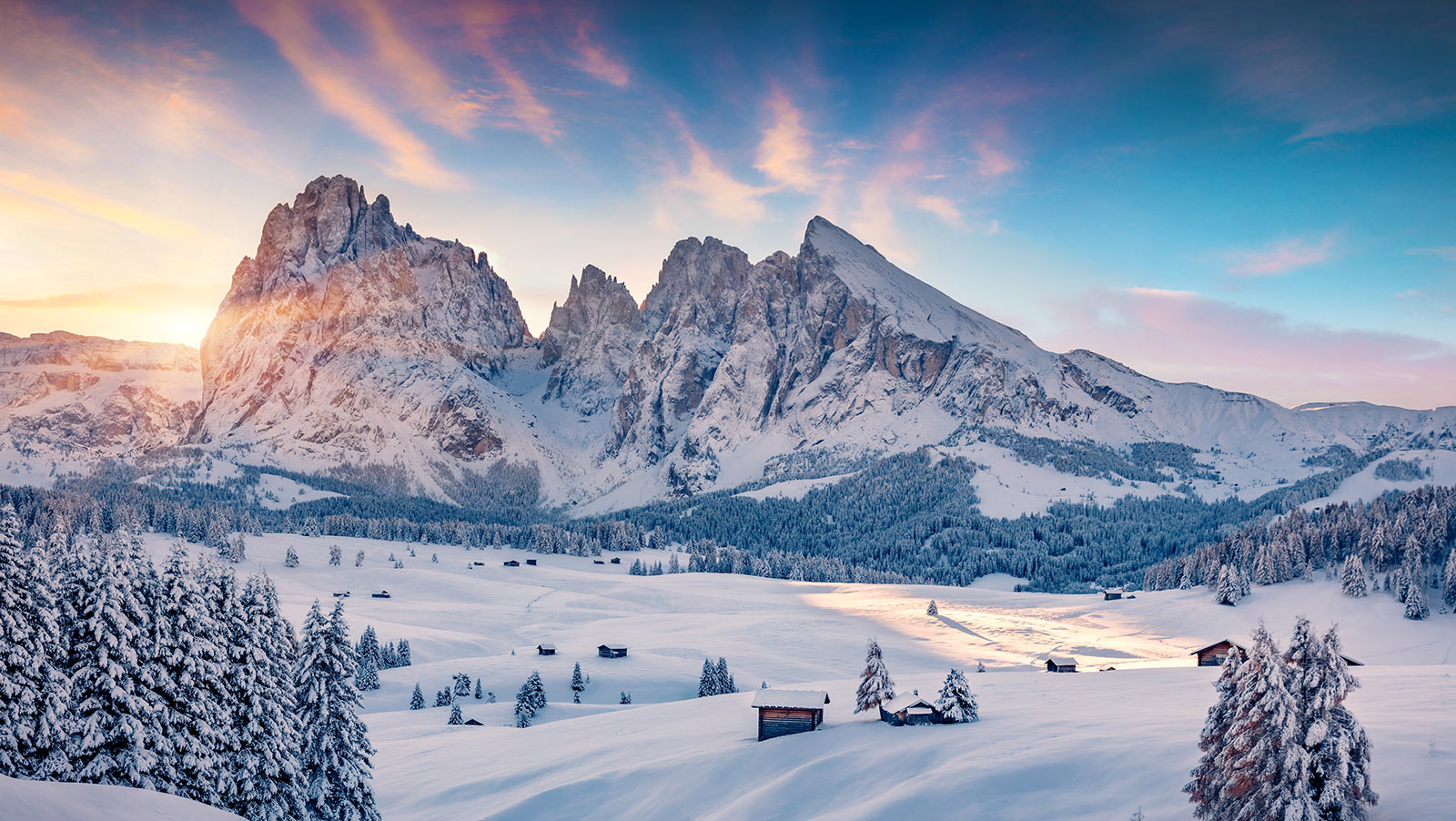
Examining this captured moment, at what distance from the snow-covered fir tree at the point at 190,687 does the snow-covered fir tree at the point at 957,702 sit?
34792mm

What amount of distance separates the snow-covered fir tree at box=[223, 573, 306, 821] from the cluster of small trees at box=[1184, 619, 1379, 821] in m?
33.3

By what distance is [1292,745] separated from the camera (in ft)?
71.9

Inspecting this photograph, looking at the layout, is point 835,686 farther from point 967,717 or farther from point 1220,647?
point 1220,647

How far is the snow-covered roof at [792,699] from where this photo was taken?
155 ft

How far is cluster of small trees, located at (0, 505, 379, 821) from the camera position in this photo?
27.8m

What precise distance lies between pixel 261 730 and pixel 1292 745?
3600 cm

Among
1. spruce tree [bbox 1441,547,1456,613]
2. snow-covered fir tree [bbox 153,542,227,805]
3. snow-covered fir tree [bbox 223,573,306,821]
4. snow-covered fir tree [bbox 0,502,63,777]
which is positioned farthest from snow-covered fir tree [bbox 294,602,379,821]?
spruce tree [bbox 1441,547,1456,613]

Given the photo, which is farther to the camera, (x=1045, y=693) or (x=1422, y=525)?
(x=1422, y=525)

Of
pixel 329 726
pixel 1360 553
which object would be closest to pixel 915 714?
pixel 329 726

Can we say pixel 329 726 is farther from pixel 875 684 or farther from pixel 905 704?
pixel 875 684

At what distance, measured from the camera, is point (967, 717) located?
146 ft

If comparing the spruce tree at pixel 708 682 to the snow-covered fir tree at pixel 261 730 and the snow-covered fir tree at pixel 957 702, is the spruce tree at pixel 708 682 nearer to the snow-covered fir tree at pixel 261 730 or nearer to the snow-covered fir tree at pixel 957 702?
the snow-covered fir tree at pixel 957 702

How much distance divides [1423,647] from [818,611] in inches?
3107

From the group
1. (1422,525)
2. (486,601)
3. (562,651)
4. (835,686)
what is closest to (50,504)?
(486,601)
